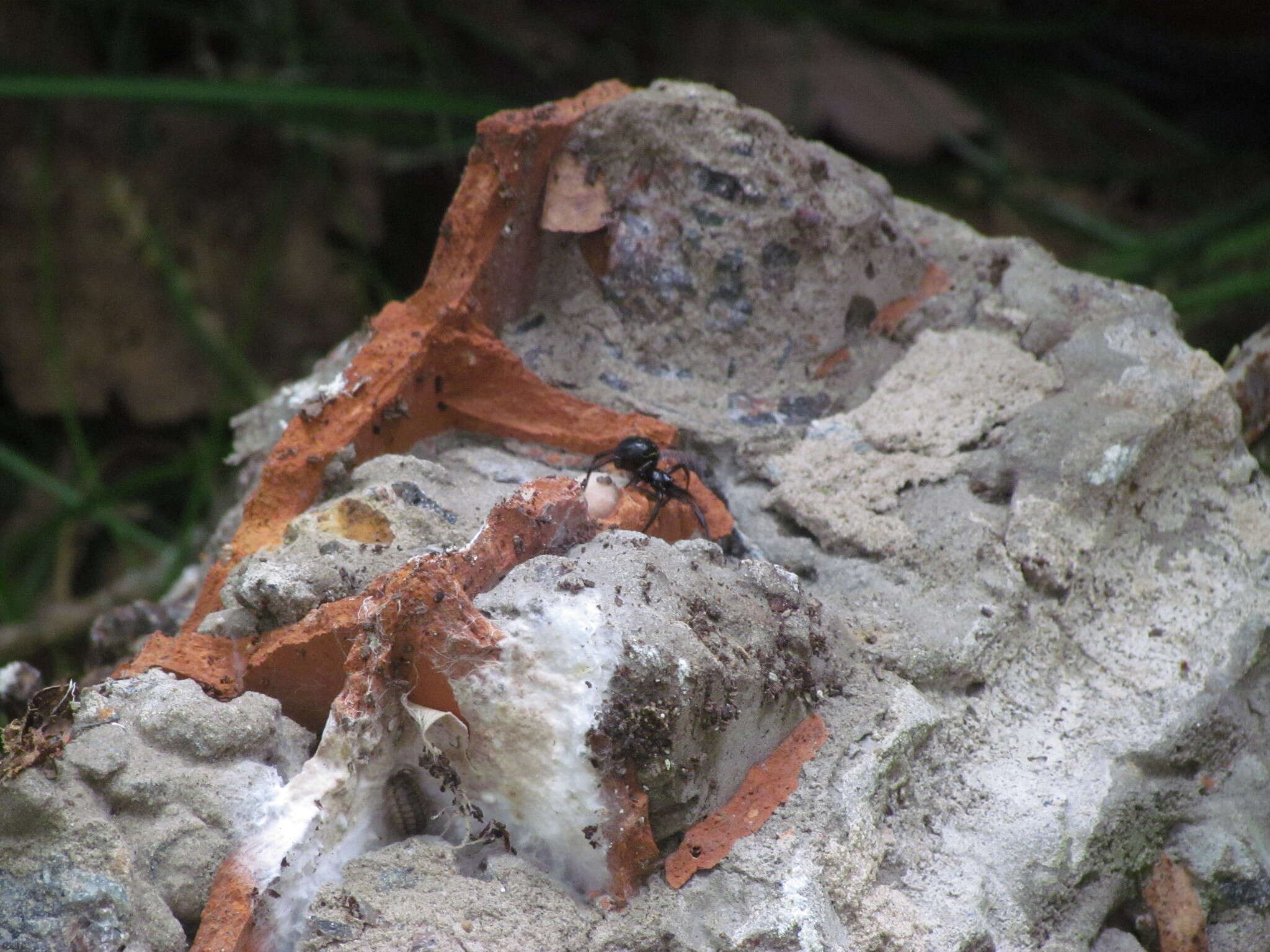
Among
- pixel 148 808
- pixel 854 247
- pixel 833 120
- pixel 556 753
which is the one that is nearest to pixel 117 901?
pixel 148 808

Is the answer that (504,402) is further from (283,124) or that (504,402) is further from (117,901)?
(283,124)

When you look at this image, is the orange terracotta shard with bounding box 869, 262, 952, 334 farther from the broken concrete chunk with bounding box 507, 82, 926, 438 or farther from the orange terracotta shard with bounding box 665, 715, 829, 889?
the orange terracotta shard with bounding box 665, 715, 829, 889

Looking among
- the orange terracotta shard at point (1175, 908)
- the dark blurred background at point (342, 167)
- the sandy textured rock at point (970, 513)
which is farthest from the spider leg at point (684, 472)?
the dark blurred background at point (342, 167)

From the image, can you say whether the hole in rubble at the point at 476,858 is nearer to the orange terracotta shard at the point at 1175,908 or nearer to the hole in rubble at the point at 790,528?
the hole in rubble at the point at 790,528

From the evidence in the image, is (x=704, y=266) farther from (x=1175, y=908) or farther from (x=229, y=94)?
(x=229, y=94)

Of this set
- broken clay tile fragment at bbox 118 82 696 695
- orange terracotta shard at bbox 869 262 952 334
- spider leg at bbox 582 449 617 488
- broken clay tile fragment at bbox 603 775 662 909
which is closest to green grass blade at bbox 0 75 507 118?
broken clay tile fragment at bbox 118 82 696 695
